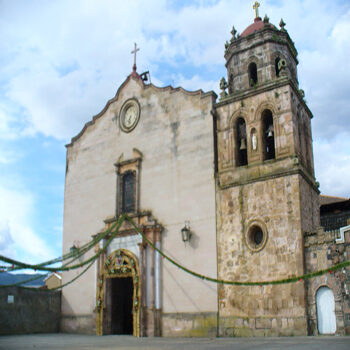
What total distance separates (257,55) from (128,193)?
9250mm

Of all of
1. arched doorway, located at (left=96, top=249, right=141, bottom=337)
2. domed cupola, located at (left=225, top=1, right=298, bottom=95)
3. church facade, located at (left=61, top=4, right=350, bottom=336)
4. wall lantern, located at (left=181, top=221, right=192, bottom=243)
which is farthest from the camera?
arched doorway, located at (left=96, top=249, right=141, bottom=337)

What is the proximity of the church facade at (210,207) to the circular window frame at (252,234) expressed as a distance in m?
0.05

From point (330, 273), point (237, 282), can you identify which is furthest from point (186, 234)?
point (330, 273)

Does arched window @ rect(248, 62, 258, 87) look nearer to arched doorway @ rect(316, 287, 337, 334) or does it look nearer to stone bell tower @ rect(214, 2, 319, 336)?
stone bell tower @ rect(214, 2, 319, 336)

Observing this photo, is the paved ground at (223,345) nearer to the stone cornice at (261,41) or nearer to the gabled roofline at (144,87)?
the gabled roofline at (144,87)

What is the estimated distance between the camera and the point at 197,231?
1972 centimetres

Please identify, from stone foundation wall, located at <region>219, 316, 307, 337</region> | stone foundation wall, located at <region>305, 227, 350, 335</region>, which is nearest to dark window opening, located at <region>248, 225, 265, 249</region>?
stone foundation wall, located at <region>305, 227, 350, 335</region>

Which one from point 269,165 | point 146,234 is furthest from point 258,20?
point 146,234

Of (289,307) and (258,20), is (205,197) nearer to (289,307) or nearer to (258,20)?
(289,307)

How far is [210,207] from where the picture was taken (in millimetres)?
19594

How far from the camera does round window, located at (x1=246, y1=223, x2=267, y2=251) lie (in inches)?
707

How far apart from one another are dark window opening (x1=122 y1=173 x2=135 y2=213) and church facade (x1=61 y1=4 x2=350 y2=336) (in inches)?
2.2

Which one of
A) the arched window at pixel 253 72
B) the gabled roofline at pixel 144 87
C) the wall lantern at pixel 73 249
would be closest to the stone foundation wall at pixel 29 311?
the wall lantern at pixel 73 249

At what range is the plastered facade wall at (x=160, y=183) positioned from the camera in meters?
19.6
